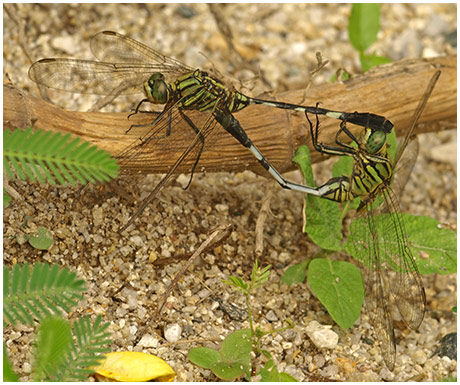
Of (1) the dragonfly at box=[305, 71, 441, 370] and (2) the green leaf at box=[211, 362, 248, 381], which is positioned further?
(1) the dragonfly at box=[305, 71, 441, 370]

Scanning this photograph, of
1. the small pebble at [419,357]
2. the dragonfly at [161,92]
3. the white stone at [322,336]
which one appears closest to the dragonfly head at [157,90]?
the dragonfly at [161,92]

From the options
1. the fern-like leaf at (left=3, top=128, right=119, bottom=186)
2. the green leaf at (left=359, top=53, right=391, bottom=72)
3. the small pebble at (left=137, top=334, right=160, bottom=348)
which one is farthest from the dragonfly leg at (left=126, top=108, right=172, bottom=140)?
the green leaf at (left=359, top=53, right=391, bottom=72)

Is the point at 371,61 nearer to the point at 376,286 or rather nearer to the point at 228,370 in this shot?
the point at 376,286

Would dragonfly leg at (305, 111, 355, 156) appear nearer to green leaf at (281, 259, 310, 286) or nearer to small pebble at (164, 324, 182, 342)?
green leaf at (281, 259, 310, 286)

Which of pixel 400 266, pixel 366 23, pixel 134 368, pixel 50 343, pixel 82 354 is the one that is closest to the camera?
pixel 50 343

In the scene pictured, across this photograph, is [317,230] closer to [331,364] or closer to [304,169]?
[304,169]

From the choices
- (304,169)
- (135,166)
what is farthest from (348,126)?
(135,166)

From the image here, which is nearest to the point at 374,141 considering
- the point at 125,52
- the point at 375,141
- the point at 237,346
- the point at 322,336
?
the point at 375,141
